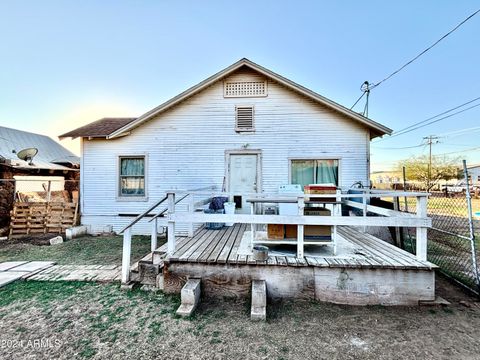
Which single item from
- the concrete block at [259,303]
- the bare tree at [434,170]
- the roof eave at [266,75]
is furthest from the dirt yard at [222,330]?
the bare tree at [434,170]

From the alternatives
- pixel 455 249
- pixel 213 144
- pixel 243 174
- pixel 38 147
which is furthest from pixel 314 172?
pixel 38 147

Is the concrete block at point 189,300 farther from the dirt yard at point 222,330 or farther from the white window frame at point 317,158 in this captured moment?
the white window frame at point 317,158

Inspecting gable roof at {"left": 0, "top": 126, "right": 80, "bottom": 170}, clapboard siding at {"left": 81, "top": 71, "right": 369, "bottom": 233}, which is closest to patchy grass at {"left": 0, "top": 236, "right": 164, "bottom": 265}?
clapboard siding at {"left": 81, "top": 71, "right": 369, "bottom": 233}

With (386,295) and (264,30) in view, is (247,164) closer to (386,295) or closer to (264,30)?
(386,295)

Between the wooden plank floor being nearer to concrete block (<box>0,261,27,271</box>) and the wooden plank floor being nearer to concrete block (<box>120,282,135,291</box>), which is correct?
concrete block (<box>120,282,135,291</box>)

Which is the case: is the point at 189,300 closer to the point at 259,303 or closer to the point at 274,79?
the point at 259,303

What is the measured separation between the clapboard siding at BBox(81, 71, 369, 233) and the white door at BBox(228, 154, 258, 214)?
30 centimetres

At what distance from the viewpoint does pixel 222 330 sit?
2.60 meters

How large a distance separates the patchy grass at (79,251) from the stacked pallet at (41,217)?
0.96 metres

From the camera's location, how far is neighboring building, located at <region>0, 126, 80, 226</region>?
8.28m

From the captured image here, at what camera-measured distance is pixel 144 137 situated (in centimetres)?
770

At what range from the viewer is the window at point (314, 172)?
7285 millimetres

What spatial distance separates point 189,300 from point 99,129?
759cm

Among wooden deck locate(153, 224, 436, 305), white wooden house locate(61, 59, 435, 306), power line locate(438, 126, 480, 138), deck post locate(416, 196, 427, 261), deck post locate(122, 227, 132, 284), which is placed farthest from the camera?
power line locate(438, 126, 480, 138)
